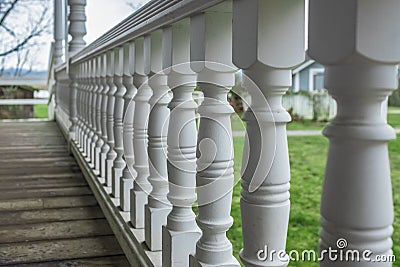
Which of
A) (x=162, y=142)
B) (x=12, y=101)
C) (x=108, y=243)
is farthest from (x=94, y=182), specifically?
(x=12, y=101)

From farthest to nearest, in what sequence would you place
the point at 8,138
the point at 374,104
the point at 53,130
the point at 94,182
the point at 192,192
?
the point at 53,130, the point at 8,138, the point at 94,182, the point at 192,192, the point at 374,104

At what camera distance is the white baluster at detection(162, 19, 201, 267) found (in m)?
1.02

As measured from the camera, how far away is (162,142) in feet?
4.00

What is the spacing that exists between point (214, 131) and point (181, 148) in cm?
22

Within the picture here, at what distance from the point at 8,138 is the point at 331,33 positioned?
12.9 ft

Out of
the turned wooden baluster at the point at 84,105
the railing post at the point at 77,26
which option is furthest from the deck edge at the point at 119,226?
the railing post at the point at 77,26

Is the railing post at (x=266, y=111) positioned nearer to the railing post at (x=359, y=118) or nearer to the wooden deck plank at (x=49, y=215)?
the railing post at (x=359, y=118)

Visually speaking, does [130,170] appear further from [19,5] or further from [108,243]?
[19,5]

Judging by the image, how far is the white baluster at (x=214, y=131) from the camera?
82cm

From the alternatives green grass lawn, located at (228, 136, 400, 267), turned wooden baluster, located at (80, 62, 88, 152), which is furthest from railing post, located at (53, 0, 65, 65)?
turned wooden baluster, located at (80, 62, 88, 152)

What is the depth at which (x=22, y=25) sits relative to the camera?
625 centimetres

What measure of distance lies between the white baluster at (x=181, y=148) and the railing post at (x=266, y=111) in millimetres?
301

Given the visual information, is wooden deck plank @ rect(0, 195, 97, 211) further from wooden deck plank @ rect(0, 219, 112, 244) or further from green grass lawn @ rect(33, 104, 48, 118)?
green grass lawn @ rect(33, 104, 48, 118)

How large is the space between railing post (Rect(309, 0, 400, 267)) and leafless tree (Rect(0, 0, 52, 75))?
245 inches
